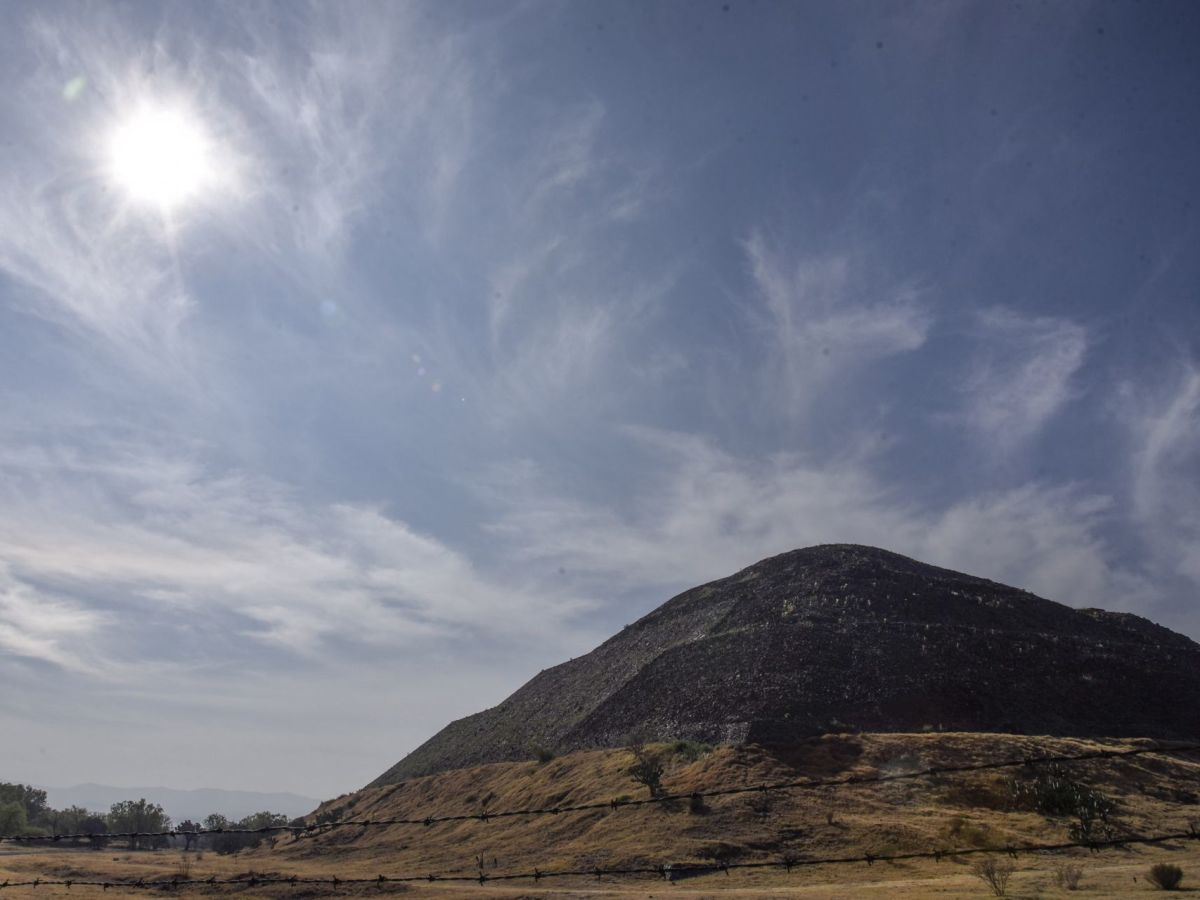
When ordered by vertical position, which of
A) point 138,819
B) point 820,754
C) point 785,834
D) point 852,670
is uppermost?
point 852,670

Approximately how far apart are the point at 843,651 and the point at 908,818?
90.3 feet

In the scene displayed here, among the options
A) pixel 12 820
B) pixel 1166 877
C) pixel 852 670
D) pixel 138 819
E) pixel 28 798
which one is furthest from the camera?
pixel 28 798

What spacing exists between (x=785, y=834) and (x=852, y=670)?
2575 cm

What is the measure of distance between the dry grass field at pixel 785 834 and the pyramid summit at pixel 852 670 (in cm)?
586

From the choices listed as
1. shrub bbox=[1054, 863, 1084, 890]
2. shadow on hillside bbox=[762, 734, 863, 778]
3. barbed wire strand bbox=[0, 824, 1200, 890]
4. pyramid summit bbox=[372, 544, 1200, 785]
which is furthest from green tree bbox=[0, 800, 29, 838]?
shrub bbox=[1054, 863, 1084, 890]

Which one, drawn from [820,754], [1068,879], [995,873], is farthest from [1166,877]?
[820,754]

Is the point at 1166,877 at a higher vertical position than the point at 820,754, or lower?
lower

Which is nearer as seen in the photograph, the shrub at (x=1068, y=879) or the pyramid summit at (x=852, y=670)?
the shrub at (x=1068, y=879)

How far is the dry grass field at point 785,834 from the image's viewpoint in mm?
26969

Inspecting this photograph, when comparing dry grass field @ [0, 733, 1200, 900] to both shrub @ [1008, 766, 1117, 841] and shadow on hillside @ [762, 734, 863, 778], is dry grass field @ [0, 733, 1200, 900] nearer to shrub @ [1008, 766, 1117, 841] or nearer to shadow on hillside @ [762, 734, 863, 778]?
A: shadow on hillside @ [762, 734, 863, 778]

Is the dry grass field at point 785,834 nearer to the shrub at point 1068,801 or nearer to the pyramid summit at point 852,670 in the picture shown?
the shrub at point 1068,801

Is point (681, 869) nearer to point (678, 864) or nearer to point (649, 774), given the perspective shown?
point (678, 864)

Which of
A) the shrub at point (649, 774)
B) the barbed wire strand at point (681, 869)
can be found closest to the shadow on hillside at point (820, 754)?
the shrub at point (649, 774)

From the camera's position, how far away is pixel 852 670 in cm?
5734
